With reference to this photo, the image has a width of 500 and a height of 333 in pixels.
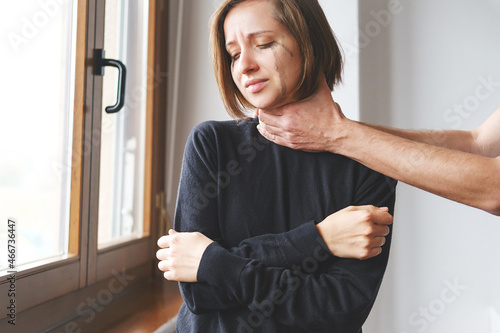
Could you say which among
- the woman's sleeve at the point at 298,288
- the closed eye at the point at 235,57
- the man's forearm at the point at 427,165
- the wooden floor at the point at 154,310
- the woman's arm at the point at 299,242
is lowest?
the wooden floor at the point at 154,310

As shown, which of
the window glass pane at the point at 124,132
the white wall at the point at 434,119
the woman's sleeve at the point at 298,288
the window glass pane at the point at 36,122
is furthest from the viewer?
the white wall at the point at 434,119

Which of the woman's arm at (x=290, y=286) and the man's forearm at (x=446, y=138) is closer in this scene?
the woman's arm at (x=290, y=286)

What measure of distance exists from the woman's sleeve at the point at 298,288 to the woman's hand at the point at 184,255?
0.8 inches

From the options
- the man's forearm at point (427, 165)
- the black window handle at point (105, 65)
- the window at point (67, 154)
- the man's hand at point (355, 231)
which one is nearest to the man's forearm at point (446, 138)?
the man's forearm at point (427, 165)

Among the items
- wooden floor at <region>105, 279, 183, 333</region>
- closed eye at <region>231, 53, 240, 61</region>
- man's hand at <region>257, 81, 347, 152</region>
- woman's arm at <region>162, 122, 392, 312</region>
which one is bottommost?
wooden floor at <region>105, 279, 183, 333</region>

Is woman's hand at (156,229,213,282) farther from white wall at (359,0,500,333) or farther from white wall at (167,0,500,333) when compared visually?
white wall at (359,0,500,333)

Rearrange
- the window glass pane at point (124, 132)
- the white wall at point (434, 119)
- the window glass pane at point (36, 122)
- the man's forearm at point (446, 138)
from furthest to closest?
1. the white wall at point (434, 119)
2. the window glass pane at point (124, 132)
3. the man's forearm at point (446, 138)
4. the window glass pane at point (36, 122)

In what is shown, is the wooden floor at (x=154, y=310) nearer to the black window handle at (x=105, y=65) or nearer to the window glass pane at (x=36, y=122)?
the window glass pane at (x=36, y=122)

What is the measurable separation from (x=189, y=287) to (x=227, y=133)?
33 centimetres

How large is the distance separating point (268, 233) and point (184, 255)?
17 centimetres

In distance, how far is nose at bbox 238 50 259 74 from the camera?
89cm

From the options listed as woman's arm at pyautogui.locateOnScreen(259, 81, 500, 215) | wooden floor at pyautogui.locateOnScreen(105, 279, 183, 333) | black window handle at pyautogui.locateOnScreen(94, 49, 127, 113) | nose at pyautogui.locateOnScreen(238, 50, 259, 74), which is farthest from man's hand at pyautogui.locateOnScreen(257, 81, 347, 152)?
wooden floor at pyautogui.locateOnScreen(105, 279, 183, 333)

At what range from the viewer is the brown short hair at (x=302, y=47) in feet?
2.97

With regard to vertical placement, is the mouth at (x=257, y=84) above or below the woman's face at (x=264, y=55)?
below
